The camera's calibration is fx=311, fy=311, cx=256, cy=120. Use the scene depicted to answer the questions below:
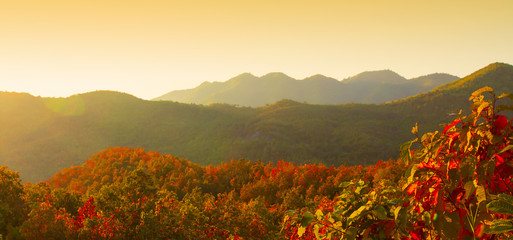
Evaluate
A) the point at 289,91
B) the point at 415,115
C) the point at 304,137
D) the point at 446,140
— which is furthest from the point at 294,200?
the point at 289,91

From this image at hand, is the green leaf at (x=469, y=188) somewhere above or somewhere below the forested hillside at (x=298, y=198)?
above

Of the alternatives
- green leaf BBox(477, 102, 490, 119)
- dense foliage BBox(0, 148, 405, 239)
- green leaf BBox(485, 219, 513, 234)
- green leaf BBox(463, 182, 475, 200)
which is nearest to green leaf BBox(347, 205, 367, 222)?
green leaf BBox(463, 182, 475, 200)

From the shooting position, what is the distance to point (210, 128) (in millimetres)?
49031

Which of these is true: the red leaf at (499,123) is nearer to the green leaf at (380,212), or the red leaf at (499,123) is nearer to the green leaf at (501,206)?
the green leaf at (501,206)

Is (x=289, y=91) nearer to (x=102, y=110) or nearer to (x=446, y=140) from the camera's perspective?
(x=102, y=110)

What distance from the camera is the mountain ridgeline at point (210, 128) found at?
3516 centimetres

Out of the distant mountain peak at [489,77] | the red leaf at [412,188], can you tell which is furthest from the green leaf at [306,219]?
the distant mountain peak at [489,77]

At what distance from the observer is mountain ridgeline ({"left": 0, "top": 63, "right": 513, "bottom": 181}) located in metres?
35.2

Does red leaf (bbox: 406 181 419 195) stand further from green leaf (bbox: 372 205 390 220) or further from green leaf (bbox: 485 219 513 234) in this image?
green leaf (bbox: 485 219 513 234)

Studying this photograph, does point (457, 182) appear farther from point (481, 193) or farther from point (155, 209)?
point (155, 209)

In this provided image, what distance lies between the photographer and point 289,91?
18975cm

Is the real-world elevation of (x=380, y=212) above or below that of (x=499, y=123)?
below

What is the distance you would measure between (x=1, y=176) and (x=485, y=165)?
868 centimetres

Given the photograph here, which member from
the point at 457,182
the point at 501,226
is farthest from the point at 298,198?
the point at 501,226
